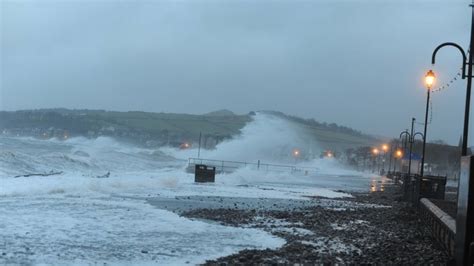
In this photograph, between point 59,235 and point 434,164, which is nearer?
point 59,235

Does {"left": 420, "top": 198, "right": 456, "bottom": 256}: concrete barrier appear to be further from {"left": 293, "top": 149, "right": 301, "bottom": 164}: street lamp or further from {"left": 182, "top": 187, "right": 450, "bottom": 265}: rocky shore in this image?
{"left": 293, "top": 149, "right": 301, "bottom": 164}: street lamp

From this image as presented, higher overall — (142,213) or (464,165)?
(464,165)

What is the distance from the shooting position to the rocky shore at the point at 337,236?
11.0 metres

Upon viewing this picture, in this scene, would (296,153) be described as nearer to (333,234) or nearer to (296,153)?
(296,153)

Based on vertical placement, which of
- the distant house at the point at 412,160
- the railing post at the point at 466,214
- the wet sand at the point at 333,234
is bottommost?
the wet sand at the point at 333,234

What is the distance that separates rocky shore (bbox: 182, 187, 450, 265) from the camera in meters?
11.0

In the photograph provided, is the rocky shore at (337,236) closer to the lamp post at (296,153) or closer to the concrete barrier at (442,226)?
the concrete barrier at (442,226)

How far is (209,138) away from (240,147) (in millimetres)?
54929

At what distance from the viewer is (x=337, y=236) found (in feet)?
47.6

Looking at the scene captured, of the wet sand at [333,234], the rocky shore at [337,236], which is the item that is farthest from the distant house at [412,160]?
the rocky shore at [337,236]

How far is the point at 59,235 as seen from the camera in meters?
12.8

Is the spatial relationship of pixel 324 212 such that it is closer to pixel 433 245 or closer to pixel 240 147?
pixel 433 245

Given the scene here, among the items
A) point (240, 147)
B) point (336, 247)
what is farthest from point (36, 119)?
point (336, 247)

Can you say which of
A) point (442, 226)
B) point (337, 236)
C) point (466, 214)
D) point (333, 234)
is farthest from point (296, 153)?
point (466, 214)
